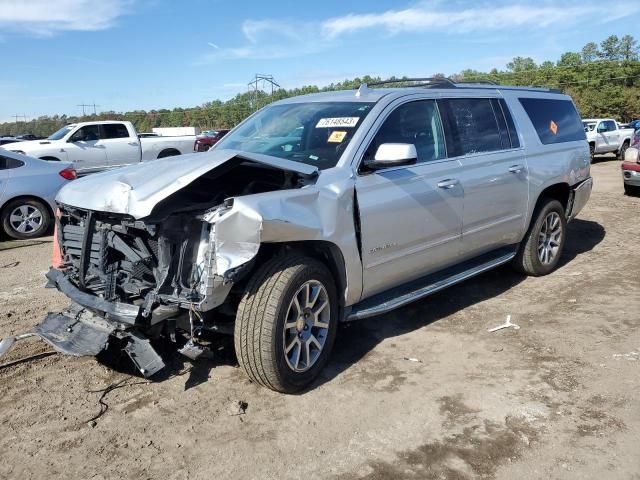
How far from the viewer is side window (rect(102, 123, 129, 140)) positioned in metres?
16.1

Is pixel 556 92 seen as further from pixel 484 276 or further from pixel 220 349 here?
pixel 220 349

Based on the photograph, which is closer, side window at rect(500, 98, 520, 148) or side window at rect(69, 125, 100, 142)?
side window at rect(500, 98, 520, 148)

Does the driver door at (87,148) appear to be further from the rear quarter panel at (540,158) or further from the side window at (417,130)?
the side window at (417,130)

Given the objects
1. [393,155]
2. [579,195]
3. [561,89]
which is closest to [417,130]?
[393,155]

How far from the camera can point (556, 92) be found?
6438mm

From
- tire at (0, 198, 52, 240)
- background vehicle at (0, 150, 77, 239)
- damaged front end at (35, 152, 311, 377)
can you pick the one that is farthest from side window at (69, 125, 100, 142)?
damaged front end at (35, 152, 311, 377)

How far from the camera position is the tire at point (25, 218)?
8.48 meters

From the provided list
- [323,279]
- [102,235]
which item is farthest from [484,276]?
[102,235]

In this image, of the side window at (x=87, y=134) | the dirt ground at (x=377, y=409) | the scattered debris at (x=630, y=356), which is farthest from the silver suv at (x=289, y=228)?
the side window at (x=87, y=134)

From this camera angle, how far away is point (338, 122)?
4262mm

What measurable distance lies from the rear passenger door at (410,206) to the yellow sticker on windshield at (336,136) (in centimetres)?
22

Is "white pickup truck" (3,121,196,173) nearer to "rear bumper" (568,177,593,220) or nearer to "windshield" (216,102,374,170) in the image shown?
"windshield" (216,102,374,170)

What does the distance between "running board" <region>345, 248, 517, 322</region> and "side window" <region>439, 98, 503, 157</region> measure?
103 cm

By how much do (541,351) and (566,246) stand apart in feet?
12.7
